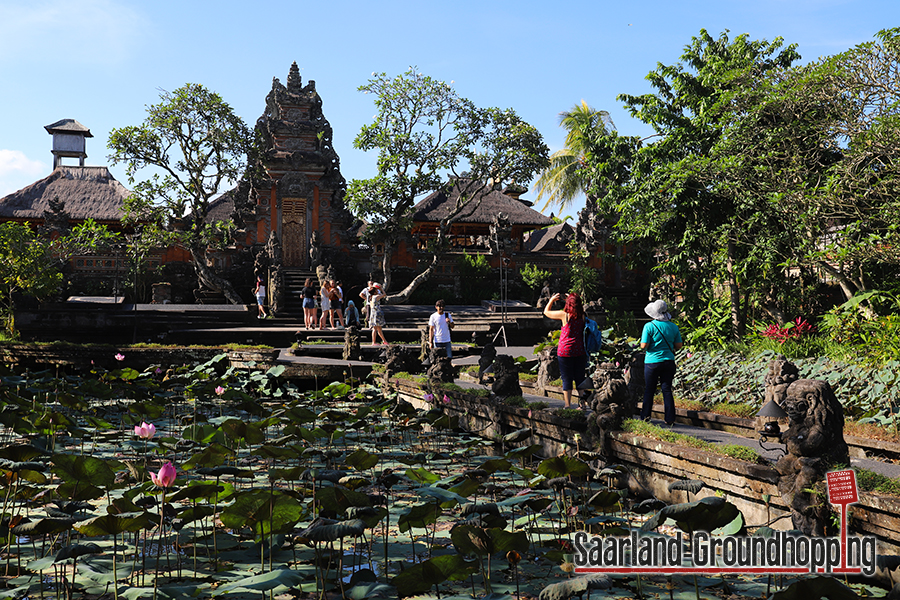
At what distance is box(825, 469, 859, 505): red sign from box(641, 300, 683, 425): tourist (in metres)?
3.92

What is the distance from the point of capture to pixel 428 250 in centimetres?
2589

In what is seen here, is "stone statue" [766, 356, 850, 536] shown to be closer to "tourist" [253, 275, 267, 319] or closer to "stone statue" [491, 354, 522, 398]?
"stone statue" [491, 354, 522, 398]

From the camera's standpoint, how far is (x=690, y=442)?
4859 millimetres

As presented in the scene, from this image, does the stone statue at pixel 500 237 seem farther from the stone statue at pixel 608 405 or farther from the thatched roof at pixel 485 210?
the stone statue at pixel 608 405

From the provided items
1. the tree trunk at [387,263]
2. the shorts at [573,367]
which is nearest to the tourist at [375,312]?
the tree trunk at [387,263]

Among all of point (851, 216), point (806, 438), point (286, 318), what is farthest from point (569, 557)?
point (286, 318)

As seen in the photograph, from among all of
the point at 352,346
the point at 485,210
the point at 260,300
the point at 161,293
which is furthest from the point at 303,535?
the point at 485,210

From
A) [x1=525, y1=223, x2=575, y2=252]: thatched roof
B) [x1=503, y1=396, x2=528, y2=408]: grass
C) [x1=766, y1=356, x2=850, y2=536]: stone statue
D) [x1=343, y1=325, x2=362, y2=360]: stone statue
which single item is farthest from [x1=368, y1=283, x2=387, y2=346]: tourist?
[x1=525, y1=223, x2=575, y2=252]: thatched roof

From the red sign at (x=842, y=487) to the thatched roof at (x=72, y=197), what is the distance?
29.1m

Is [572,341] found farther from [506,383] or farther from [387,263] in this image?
[387,263]

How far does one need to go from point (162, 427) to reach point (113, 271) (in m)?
19.3

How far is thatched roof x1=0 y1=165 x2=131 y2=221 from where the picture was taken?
1110 inches

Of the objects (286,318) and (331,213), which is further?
(331,213)

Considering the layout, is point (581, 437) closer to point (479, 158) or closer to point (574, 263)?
point (479, 158)
